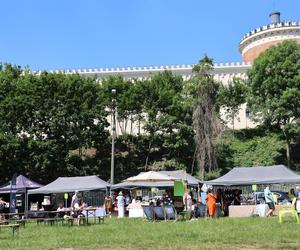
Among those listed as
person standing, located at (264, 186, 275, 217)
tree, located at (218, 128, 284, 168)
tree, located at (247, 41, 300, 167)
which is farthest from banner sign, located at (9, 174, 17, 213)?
tree, located at (247, 41, 300, 167)

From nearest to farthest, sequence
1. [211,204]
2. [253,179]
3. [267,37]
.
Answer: [211,204] → [253,179] → [267,37]

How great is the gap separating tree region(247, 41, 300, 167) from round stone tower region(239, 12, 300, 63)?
1913 cm

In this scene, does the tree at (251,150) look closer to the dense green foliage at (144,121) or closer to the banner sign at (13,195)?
the dense green foliage at (144,121)

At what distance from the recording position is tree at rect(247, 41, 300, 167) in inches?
1722

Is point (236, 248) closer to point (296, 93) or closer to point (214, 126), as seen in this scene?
point (214, 126)

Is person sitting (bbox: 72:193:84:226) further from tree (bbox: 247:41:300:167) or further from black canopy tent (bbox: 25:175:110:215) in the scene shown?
tree (bbox: 247:41:300:167)

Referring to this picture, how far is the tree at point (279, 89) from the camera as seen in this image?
43.8m

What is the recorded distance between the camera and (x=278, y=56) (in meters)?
45.4

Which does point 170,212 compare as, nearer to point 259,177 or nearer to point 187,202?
point 187,202

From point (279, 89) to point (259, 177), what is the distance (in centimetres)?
2148

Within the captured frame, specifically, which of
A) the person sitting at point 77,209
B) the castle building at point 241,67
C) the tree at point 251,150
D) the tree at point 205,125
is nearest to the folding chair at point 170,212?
the person sitting at point 77,209

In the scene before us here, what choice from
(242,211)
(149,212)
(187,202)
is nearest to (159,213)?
(149,212)

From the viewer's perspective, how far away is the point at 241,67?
60156 mm

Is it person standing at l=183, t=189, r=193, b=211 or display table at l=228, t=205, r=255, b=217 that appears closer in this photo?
display table at l=228, t=205, r=255, b=217
